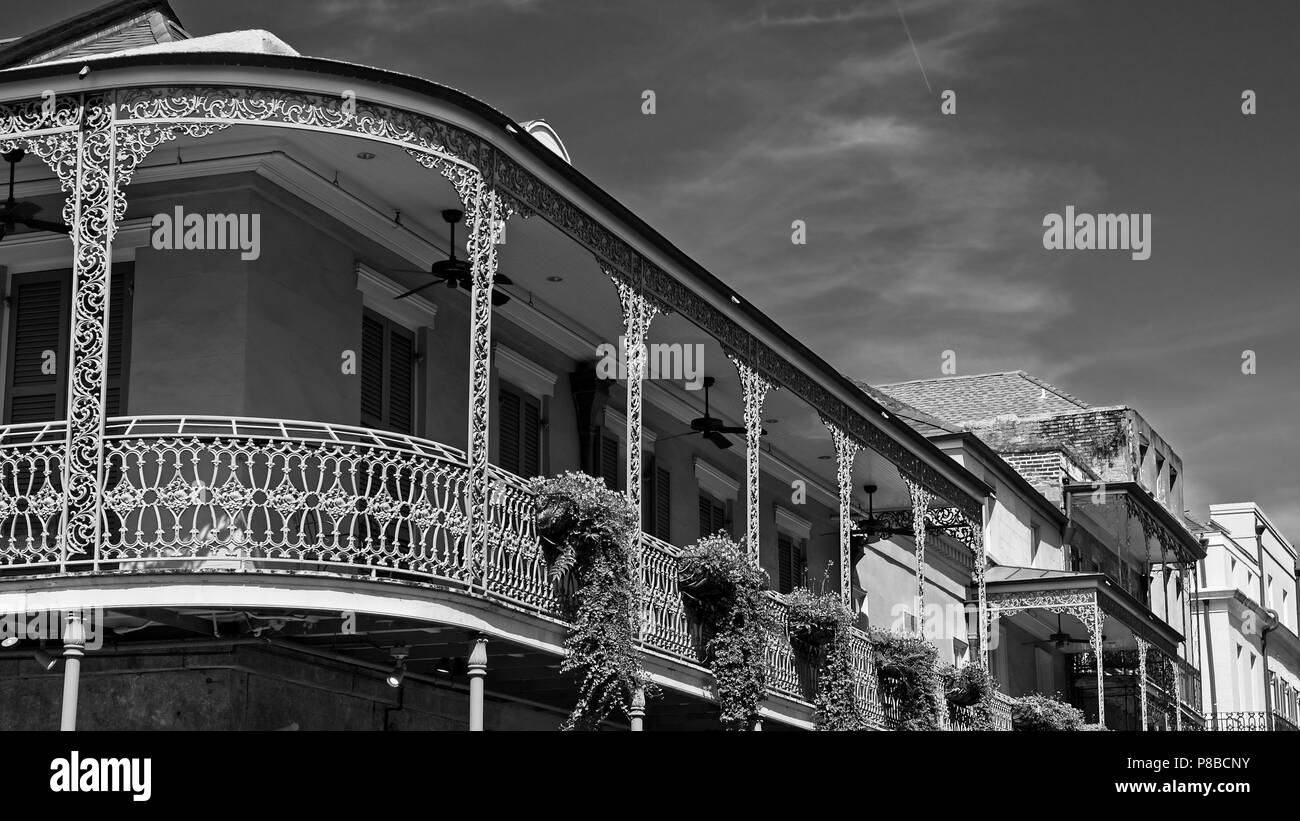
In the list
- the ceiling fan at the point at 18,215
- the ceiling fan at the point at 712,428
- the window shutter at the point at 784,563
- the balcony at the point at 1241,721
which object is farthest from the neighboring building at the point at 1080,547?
the ceiling fan at the point at 18,215

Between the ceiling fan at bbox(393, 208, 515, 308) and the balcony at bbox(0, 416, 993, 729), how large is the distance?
58.9 inches

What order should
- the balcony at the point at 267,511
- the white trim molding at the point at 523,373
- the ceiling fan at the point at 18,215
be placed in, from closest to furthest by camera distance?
1. the balcony at the point at 267,511
2. the ceiling fan at the point at 18,215
3. the white trim molding at the point at 523,373

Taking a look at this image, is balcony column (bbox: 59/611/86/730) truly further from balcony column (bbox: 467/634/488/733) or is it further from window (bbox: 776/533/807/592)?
window (bbox: 776/533/807/592)

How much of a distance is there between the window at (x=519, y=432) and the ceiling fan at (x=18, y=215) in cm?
499

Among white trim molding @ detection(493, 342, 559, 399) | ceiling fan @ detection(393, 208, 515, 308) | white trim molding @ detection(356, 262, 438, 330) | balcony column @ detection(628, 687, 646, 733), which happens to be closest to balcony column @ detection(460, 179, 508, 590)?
ceiling fan @ detection(393, 208, 515, 308)

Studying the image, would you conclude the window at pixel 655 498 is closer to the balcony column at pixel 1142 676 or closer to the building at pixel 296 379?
the building at pixel 296 379

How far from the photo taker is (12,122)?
41.5 ft

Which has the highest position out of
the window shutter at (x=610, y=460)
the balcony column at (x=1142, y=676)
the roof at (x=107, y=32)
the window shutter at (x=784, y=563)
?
the roof at (x=107, y=32)

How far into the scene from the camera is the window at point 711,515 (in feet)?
72.7

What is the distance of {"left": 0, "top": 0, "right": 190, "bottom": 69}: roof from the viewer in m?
15.8

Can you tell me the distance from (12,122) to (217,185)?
1885 millimetres

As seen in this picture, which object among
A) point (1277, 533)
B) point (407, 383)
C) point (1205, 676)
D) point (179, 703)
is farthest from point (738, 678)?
point (1277, 533)
